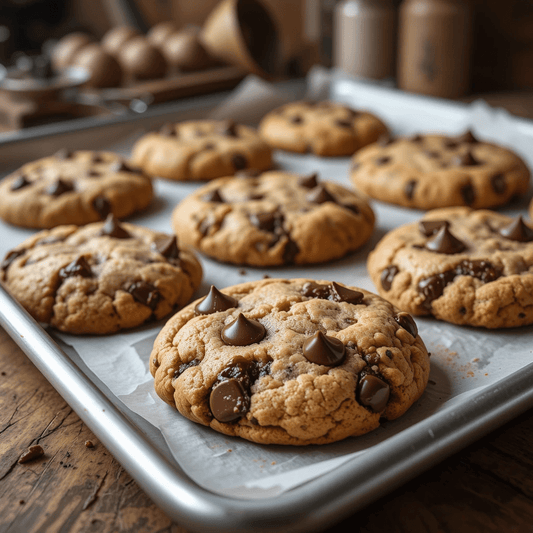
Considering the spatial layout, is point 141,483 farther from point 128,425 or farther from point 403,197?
point 403,197

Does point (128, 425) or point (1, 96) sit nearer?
point (128, 425)

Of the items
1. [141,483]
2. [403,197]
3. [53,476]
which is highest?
[141,483]

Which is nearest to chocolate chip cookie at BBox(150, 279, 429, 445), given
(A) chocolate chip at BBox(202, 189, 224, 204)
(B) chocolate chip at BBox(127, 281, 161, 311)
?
(B) chocolate chip at BBox(127, 281, 161, 311)

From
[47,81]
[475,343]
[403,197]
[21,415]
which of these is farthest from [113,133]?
[475,343]

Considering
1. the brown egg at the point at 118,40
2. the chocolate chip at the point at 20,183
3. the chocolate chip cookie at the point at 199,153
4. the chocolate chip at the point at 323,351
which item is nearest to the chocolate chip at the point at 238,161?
the chocolate chip cookie at the point at 199,153

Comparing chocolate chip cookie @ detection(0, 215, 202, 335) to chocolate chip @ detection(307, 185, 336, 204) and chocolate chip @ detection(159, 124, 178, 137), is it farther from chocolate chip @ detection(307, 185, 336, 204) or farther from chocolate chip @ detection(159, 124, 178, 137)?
chocolate chip @ detection(159, 124, 178, 137)

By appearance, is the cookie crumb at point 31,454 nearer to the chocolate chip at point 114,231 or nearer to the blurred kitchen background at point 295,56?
the chocolate chip at point 114,231

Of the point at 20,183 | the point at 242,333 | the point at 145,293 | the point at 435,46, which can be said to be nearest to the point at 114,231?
the point at 145,293
